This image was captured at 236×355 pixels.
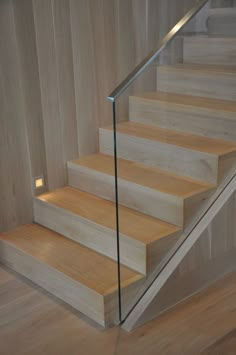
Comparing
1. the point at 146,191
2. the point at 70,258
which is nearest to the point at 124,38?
the point at 146,191

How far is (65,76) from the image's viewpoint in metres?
3.47

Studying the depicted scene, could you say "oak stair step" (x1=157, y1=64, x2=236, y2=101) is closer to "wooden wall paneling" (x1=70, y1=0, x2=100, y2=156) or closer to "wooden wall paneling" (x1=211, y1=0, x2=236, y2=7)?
"wooden wall paneling" (x1=211, y1=0, x2=236, y2=7)

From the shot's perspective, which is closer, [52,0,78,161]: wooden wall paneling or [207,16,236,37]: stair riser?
[207,16,236,37]: stair riser

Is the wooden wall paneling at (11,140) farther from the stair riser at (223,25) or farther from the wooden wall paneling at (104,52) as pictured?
the stair riser at (223,25)

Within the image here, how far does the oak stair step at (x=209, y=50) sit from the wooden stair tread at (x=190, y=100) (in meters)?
0.25

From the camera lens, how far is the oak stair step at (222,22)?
302 cm

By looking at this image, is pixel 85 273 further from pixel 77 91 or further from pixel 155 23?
pixel 155 23

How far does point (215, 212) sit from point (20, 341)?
1.31m

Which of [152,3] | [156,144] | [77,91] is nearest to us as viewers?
[156,144]

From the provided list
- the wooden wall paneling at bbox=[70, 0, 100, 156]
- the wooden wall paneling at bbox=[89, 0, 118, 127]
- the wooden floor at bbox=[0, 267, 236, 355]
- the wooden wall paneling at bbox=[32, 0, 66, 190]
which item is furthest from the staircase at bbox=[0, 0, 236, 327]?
the wooden wall paneling at bbox=[89, 0, 118, 127]

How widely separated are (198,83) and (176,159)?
63 centimetres

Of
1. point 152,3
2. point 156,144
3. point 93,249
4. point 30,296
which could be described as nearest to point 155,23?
point 152,3

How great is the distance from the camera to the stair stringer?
270 cm

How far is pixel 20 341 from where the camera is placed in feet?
8.34
